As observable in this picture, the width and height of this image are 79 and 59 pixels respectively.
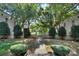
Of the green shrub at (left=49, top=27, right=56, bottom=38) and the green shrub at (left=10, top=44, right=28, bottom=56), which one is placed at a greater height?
the green shrub at (left=49, top=27, right=56, bottom=38)

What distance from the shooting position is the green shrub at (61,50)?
308 cm

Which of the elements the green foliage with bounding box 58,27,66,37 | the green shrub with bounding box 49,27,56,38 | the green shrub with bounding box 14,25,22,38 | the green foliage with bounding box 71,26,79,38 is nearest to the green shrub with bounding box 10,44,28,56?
the green shrub with bounding box 14,25,22,38

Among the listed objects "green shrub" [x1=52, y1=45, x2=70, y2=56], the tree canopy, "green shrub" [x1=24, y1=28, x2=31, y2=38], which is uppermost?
the tree canopy

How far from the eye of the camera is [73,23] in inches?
120

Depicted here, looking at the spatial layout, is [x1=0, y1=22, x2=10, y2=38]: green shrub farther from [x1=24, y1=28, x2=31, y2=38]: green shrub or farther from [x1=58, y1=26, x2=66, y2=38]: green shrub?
[x1=58, y1=26, x2=66, y2=38]: green shrub

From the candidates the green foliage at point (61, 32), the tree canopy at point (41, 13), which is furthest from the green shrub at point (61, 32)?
the tree canopy at point (41, 13)

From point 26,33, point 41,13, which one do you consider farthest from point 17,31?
point 41,13

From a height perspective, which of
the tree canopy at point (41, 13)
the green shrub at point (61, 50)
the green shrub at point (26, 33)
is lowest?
the green shrub at point (61, 50)

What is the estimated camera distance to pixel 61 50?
310cm

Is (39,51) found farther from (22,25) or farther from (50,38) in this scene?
(22,25)

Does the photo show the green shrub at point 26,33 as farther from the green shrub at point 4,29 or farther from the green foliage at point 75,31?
the green foliage at point 75,31

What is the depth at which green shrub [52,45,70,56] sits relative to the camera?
3.08 meters

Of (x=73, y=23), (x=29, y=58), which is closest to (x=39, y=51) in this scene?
(x=29, y=58)

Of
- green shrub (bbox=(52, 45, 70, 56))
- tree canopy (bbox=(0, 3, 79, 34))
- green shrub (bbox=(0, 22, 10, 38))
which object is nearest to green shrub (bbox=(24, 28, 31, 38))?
tree canopy (bbox=(0, 3, 79, 34))
